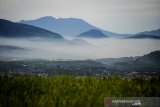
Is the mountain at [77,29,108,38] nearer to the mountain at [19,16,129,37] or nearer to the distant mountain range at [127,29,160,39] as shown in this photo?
the mountain at [19,16,129,37]

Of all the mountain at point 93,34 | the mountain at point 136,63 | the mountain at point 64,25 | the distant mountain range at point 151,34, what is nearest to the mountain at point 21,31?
the mountain at point 64,25

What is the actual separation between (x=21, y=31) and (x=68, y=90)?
2.13m

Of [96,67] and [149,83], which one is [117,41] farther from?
[149,83]

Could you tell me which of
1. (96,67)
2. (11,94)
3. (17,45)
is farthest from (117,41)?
(11,94)

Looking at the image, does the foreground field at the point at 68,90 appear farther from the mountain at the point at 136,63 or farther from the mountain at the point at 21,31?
the mountain at the point at 21,31

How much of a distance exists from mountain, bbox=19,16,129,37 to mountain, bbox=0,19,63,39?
0.13 m

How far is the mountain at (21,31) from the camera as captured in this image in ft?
18.8

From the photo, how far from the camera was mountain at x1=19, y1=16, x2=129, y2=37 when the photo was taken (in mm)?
5832

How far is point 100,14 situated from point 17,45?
176cm

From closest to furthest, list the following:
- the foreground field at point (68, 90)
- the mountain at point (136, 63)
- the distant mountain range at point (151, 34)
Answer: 1. the foreground field at point (68, 90)
2. the mountain at point (136, 63)
3. the distant mountain range at point (151, 34)

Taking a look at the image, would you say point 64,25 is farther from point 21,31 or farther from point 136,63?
point 136,63

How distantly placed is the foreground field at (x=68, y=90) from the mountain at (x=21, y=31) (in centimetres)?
130

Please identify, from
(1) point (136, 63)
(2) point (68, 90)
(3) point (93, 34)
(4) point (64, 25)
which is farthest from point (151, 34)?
Result: (2) point (68, 90)

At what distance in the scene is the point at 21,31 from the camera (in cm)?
578
